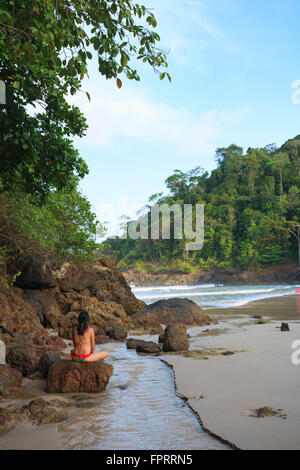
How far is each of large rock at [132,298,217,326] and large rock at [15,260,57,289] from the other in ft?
10.4

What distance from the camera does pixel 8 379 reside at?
522 centimetres

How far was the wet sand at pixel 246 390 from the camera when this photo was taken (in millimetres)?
3273

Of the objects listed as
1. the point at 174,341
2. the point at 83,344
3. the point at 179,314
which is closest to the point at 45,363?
the point at 83,344

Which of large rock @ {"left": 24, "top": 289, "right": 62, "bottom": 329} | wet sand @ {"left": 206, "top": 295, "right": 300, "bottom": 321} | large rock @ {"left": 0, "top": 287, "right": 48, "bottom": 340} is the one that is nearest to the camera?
large rock @ {"left": 0, "top": 287, "right": 48, "bottom": 340}

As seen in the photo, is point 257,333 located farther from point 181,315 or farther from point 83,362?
point 83,362

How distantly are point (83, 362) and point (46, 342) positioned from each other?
3543 millimetres

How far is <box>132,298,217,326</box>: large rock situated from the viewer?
40.4 feet

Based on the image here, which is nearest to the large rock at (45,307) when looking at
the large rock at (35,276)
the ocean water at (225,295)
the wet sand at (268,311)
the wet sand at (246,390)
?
the large rock at (35,276)

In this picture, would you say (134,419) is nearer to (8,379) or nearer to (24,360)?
(8,379)

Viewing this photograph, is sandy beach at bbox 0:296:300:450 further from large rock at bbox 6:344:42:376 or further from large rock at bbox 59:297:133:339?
large rock at bbox 59:297:133:339

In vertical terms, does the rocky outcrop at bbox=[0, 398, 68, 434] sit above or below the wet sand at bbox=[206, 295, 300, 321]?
above

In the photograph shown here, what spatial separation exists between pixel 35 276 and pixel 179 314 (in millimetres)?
4912

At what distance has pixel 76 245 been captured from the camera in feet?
43.3

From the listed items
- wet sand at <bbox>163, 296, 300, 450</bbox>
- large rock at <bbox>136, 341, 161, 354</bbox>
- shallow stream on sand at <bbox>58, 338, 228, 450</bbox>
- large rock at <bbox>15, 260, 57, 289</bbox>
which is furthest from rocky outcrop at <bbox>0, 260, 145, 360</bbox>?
wet sand at <bbox>163, 296, 300, 450</bbox>
